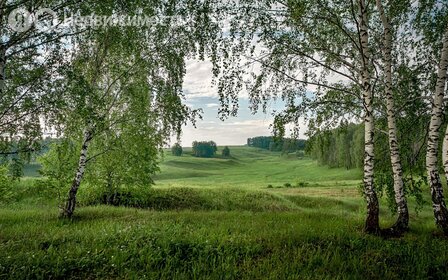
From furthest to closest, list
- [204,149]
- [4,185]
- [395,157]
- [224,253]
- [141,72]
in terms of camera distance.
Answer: [204,149], [4,185], [141,72], [395,157], [224,253]

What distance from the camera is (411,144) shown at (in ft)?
41.8

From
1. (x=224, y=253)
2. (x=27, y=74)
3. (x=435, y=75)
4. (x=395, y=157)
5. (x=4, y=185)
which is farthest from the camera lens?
(x=4, y=185)

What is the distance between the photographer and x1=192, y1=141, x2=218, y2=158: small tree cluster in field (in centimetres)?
16275

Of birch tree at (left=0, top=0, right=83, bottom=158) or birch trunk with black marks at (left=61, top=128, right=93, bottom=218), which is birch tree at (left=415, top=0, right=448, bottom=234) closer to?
birch tree at (left=0, top=0, right=83, bottom=158)

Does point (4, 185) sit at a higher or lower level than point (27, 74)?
lower

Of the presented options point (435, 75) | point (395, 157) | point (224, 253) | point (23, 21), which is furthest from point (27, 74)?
point (435, 75)

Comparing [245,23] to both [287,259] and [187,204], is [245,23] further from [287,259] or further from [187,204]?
[187,204]

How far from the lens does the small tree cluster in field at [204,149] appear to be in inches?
6407

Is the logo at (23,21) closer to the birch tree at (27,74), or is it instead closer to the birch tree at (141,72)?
the birch tree at (27,74)

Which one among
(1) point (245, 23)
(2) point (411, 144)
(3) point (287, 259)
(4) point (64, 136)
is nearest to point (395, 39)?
(2) point (411, 144)

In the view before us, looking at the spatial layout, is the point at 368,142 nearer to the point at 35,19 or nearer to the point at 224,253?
the point at 224,253

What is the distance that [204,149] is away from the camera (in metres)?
165

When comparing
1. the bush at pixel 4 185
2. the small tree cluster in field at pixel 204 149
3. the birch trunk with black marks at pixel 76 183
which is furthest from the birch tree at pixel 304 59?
the small tree cluster in field at pixel 204 149

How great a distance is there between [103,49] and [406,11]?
13405mm
